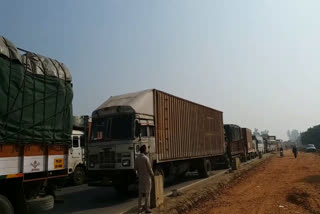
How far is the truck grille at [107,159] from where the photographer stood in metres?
10.8

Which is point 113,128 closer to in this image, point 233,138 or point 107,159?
point 107,159

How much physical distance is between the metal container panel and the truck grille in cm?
198

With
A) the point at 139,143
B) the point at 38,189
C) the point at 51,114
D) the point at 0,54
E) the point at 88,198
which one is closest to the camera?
the point at 0,54

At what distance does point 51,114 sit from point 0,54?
1.67 metres

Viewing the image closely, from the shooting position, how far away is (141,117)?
1142 cm

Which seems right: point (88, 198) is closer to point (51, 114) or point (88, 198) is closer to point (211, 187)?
point (211, 187)

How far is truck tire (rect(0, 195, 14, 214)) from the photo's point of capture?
5.61 m


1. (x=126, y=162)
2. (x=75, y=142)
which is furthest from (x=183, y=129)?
(x=75, y=142)

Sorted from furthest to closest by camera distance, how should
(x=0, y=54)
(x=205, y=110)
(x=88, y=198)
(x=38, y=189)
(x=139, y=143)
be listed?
(x=205, y=110)
(x=88, y=198)
(x=139, y=143)
(x=38, y=189)
(x=0, y=54)

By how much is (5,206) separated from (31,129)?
1499 millimetres

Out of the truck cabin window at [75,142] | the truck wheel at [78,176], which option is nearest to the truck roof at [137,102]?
the truck cabin window at [75,142]

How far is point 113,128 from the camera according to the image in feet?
37.1

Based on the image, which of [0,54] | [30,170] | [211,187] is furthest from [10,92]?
[211,187]

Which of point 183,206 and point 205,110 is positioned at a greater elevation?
point 205,110
